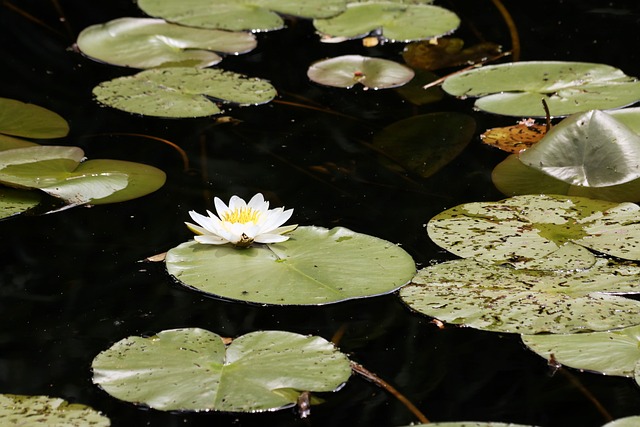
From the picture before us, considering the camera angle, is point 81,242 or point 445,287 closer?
point 445,287

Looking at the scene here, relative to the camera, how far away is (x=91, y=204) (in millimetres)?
2027

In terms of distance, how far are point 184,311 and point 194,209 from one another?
0.42 meters

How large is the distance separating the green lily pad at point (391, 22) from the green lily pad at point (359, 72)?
0.80 ft

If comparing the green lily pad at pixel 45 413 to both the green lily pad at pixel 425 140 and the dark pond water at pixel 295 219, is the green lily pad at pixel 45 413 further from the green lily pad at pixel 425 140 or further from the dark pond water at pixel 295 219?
the green lily pad at pixel 425 140

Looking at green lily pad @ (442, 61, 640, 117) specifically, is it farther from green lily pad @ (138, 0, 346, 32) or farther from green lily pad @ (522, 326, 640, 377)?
green lily pad @ (522, 326, 640, 377)

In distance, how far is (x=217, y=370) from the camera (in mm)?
1430

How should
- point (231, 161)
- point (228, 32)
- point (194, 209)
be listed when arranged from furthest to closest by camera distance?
point (228, 32) < point (231, 161) < point (194, 209)

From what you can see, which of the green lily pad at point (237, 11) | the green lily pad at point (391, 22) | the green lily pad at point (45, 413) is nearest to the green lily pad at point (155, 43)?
the green lily pad at point (237, 11)

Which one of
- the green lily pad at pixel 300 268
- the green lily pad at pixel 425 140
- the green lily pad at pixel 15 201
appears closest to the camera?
the green lily pad at pixel 300 268

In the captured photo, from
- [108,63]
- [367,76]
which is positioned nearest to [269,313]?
[367,76]

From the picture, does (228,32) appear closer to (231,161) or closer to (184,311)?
(231,161)

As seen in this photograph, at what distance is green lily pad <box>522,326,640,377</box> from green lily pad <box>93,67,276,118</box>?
4.22 feet

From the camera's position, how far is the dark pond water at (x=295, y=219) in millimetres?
1422

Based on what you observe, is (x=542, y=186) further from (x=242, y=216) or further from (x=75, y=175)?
(x=75, y=175)
